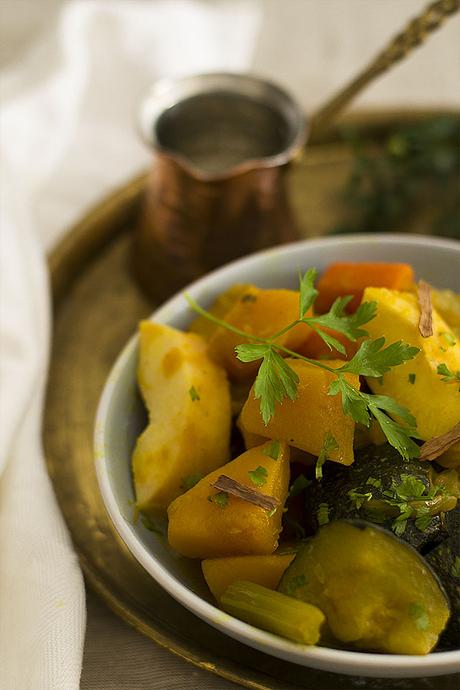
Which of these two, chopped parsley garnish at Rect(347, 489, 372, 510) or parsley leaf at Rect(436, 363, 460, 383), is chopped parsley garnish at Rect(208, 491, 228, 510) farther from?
parsley leaf at Rect(436, 363, 460, 383)

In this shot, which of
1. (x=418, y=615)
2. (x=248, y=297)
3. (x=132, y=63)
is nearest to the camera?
(x=418, y=615)

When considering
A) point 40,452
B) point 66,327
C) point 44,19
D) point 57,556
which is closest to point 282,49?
point 44,19

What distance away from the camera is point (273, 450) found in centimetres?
132

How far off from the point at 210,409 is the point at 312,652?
412mm

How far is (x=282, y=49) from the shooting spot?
2.95 meters

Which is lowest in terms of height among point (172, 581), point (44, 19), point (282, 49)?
point (282, 49)

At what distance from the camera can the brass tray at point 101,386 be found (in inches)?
55.4

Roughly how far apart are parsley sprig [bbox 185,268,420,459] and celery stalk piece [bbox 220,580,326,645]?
0.24 m

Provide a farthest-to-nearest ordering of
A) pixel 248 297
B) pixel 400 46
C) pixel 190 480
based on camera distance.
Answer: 1. pixel 400 46
2. pixel 248 297
3. pixel 190 480

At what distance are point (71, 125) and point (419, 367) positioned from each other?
1383 millimetres

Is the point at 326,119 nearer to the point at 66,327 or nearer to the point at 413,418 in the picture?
the point at 66,327

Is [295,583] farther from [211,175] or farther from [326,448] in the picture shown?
[211,175]

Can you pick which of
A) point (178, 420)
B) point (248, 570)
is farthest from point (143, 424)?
point (248, 570)

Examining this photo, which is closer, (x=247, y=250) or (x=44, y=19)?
(x=247, y=250)
